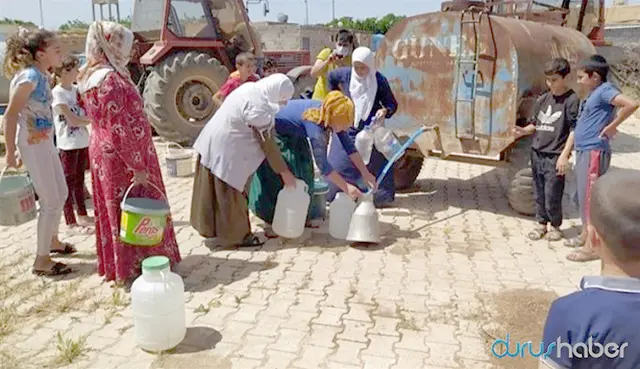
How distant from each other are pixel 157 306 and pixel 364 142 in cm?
289

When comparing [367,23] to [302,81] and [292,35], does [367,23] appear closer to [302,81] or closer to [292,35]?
[292,35]

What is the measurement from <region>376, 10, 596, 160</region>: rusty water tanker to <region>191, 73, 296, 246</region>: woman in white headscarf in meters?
1.97

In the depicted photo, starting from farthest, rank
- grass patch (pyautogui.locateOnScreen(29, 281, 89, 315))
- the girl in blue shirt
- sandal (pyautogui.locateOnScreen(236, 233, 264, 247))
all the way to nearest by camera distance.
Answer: sandal (pyautogui.locateOnScreen(236, 233, 264, 247)) → the girl in blue shirt → grass patch (pyautogui.locateOnScreen(29, 281, 89, 315))

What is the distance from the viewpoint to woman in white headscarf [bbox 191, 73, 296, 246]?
12.7 ft

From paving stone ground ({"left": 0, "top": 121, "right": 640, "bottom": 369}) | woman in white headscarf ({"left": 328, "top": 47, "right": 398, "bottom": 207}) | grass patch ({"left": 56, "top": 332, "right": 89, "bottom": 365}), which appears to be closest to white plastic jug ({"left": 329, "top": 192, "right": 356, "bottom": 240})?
paving stone ground ({"left": 0, "top": 121, "right": 640, "bottom": 369})

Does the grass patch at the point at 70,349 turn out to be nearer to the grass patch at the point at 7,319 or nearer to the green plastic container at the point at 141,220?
the grass patch at the point at 7,319

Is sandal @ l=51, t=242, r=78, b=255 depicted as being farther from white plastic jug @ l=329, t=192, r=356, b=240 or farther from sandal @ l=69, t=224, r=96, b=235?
white plastic jug @ l=329, t=192, r=356, b=240

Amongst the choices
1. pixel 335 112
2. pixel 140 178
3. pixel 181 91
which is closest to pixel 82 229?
pixel 140 178

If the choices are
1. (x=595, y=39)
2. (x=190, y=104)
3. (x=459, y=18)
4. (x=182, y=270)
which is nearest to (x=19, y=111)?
(x=182, y=270)

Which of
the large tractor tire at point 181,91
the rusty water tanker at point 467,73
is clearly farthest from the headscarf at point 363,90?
the large tractor tire at point 181,91

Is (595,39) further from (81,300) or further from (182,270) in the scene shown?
(81,300)

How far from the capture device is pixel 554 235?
4.65 m

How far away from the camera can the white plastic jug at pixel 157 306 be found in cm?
277

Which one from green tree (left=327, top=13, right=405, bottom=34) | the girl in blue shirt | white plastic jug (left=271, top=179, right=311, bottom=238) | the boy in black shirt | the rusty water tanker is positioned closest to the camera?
the girl in blue shirt
